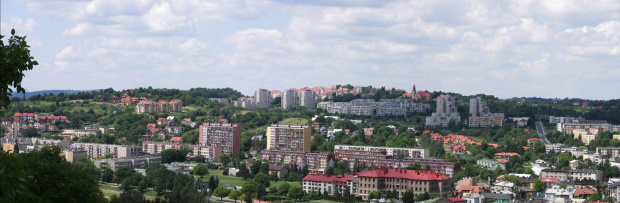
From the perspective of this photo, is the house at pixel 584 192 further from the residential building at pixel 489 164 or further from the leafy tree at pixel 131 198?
the leafy tree at pixel 131 198

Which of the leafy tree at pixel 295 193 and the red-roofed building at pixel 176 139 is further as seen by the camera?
the red-roofed building at pixel 176 139

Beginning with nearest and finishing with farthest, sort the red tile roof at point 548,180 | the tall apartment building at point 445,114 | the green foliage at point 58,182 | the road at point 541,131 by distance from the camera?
the green foliage at point 58,182, the red tile roof at point 548,180, the road at point 541,131, the tall apartment building at point 445,114

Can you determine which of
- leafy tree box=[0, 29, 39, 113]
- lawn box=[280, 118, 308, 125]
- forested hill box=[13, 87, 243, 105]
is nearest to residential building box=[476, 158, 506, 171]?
lawn box=[280, 118, 308, 125]

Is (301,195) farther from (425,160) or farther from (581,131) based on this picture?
(581,131)

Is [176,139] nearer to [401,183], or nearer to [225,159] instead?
[225,159]

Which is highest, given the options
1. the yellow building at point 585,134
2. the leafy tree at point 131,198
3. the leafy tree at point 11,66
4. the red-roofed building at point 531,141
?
the leafy tree at point 11,66

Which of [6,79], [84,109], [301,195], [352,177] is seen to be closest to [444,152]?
[352,177]

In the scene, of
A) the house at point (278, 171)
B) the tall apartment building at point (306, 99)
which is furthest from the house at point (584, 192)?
the tall apartment building at point (306, 99)
